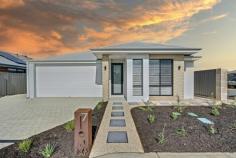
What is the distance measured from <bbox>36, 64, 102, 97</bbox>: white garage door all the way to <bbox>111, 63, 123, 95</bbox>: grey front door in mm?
2065

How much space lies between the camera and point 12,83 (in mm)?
20391

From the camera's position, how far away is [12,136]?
6449 mm

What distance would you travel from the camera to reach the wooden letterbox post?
4.54m

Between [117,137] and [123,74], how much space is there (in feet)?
32.6

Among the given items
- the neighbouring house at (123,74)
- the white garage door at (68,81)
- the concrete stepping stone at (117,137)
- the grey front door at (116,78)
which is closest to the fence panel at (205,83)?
the neighbouring house at (123,74)

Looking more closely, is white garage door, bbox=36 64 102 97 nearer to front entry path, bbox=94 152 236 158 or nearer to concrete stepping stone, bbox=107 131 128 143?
concrete stepping stone, bbox=107 131 128 143

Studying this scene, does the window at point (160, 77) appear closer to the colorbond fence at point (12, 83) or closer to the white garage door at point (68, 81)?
the white garage door at point (68, 81)

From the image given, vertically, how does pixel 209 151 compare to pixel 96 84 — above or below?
below

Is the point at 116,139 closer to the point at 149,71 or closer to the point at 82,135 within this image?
the point at 82,135

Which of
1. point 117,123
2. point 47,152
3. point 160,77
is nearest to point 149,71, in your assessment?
point 160,77

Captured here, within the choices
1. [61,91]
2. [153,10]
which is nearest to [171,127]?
[153,10]

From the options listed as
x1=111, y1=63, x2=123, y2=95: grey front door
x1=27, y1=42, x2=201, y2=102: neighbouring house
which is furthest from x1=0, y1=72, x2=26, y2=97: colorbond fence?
x1=111, y1=63, x2=123, y2=95: grey front door

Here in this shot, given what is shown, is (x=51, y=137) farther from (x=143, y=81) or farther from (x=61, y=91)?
(x=61, y=91)

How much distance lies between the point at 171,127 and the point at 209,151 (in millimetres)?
1778
